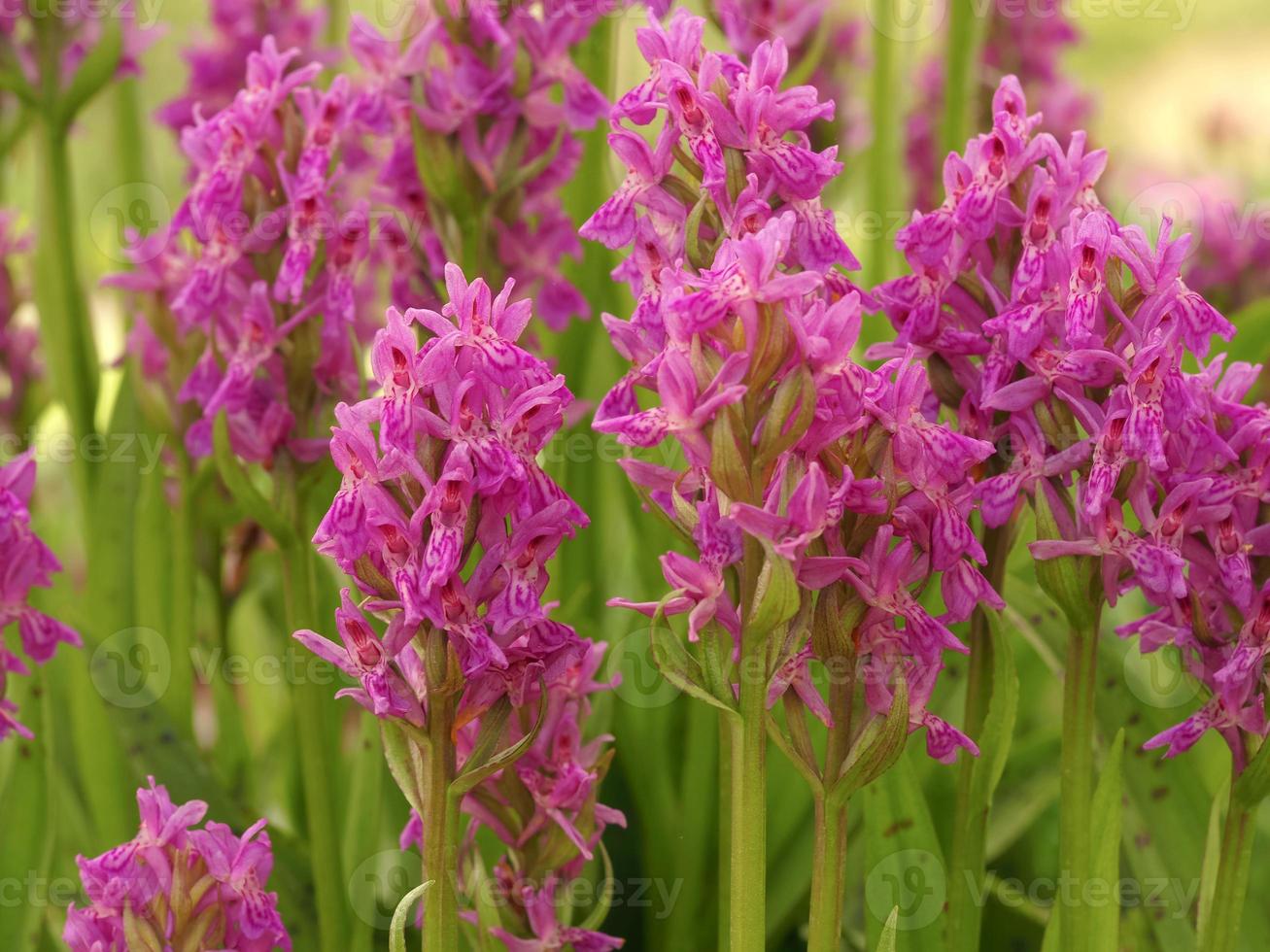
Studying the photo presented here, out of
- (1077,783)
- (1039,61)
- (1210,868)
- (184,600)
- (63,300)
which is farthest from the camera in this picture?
(1039,61)

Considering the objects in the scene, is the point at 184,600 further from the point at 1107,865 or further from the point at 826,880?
the point at 1107,865

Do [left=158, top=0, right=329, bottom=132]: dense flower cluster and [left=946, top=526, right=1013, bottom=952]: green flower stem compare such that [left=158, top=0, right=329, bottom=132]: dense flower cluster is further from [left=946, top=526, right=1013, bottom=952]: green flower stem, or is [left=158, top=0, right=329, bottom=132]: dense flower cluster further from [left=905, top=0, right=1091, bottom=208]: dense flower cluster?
[left=946, top=526, right=1013, bottom=952]: green flower stem

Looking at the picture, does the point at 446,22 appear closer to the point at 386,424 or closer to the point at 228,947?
the point at 386,424

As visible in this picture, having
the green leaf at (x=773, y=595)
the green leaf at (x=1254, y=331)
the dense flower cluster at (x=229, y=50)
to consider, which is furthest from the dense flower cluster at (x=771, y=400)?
the dense flower cluster at (x=229, y=50)

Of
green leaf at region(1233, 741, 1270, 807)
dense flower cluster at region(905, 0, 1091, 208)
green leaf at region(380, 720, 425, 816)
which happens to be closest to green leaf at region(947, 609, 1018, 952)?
green leaf at region(1233, 741, 1270, 807)

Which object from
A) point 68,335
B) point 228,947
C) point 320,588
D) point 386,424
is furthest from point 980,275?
point 68,335

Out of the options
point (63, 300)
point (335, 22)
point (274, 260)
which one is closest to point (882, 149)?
point (335, 22)
